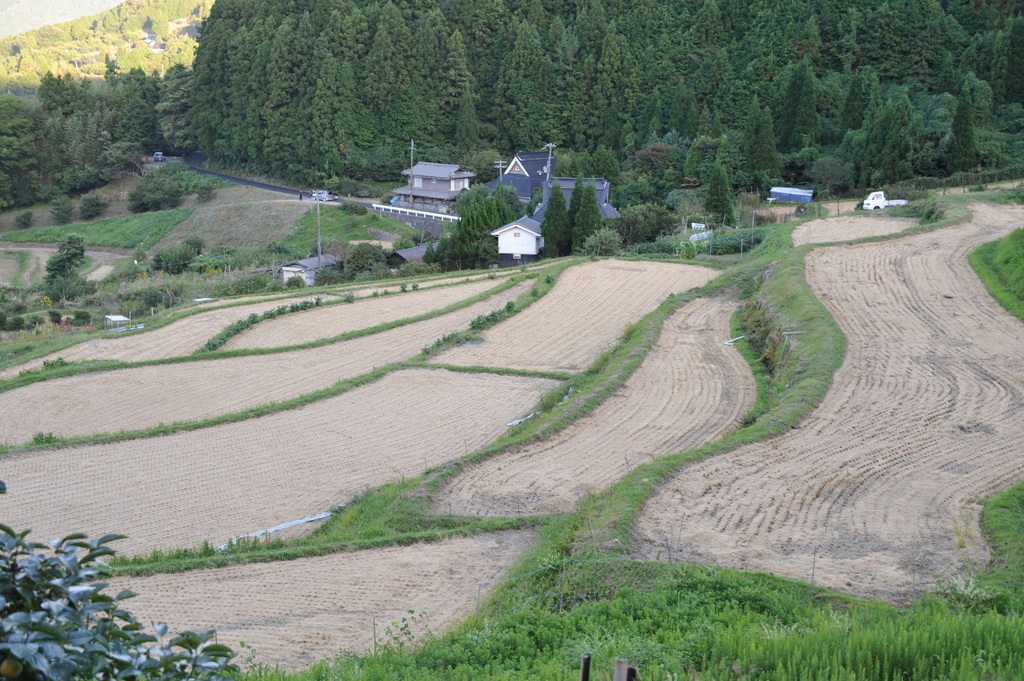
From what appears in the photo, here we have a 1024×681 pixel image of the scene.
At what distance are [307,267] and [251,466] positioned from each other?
28183 millimetres

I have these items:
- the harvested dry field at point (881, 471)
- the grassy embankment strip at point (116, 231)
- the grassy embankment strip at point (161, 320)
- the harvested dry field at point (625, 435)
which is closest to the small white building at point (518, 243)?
the grassy embankment strip at point (161, 320)

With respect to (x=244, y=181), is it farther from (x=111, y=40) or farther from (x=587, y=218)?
(x=111, y=40)

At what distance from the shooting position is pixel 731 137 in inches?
1935

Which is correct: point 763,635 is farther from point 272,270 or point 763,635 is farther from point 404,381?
point 272,270

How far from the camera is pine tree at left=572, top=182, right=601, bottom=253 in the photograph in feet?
116

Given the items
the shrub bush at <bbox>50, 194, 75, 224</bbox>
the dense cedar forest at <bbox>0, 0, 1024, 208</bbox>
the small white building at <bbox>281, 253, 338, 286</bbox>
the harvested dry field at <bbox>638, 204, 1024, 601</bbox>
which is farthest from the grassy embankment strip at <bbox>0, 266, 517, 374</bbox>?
the shrub bush at <bbox>50, 194, 75, 224</bbox>

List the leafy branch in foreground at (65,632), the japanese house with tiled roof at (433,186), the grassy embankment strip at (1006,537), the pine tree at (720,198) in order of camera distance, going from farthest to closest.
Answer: the japanese house with tiled roof at (433,186) → the pine tree at (720,198) → the grassy embankment strip at (1006,537) → the leafy branch in foreground at (65,632)

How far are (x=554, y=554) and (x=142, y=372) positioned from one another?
12.4 m

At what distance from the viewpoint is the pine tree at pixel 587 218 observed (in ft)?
116

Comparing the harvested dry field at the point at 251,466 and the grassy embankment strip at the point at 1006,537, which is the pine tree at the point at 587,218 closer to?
the harvested dry field at the point at 251,466

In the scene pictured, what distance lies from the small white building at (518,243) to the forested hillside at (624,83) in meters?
10.7

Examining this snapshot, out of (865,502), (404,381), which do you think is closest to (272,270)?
(404,381)

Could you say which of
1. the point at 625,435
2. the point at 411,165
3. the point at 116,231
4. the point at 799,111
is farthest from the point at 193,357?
the point at 116,231

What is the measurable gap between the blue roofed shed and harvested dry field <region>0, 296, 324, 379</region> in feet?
86.2
